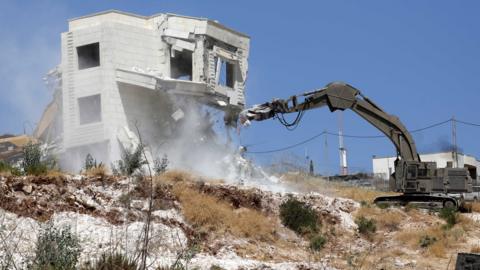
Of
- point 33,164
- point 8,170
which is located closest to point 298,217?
point 33,164

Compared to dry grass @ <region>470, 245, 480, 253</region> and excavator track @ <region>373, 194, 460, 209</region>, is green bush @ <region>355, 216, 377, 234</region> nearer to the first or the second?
excavator track @ <region>373, 194, 460, 209</region>

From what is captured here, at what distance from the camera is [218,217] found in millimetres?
24547

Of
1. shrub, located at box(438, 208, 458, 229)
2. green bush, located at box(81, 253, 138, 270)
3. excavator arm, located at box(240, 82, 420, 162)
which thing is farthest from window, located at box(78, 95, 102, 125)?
green bush, located at box(81, 253, 138, 270)

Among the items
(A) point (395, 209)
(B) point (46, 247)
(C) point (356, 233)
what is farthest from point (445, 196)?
(B) point (46, 247)

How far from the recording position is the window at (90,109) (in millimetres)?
44866

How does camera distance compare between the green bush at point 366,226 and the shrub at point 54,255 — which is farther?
the green bush at point 366,226

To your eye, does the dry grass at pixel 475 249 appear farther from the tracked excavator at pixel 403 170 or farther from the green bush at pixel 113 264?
the green bush at pixel 113 264

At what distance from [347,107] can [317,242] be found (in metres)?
8.89

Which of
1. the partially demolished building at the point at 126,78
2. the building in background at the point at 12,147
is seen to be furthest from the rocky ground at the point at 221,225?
the building in background at the point at 12,147

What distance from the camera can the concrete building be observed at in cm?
7038

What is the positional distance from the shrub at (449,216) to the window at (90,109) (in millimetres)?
20704

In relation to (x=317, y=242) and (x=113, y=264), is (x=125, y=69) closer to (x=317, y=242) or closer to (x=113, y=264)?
(x=317, y=242)

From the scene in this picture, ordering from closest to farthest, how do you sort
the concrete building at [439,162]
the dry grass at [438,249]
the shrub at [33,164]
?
the dry grass at [438,249]
the shrub at [33,164]
the concrete building at [439,162]

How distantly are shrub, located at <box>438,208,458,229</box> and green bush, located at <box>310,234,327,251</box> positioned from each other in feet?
16.9
